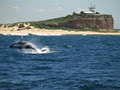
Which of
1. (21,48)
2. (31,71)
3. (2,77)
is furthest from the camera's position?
(21,48)

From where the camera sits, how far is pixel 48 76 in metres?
36.7

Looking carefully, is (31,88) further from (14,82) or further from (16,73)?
(16,73)

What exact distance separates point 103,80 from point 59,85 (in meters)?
4.78

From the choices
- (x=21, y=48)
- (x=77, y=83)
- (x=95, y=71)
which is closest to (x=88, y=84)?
(x=77, y=83)

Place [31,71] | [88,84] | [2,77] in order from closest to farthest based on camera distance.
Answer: [88,84]
[2,77]
[31,71]

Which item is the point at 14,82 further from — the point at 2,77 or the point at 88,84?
the point at 88,84

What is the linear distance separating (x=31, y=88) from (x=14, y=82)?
2.83 m

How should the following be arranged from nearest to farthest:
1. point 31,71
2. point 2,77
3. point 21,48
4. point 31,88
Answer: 1. point 31,88
2. point 2,77
3. point 31,71
4. point 21,48

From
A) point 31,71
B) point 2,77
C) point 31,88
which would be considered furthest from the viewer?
point 31,71

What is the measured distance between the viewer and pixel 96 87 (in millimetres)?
31891

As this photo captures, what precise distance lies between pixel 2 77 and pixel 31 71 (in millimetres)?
4507

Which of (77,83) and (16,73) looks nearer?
(77,83)

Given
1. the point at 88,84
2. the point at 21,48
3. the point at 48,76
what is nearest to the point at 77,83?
the point at 88,84

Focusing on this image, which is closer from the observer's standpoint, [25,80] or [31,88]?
[31,88]
